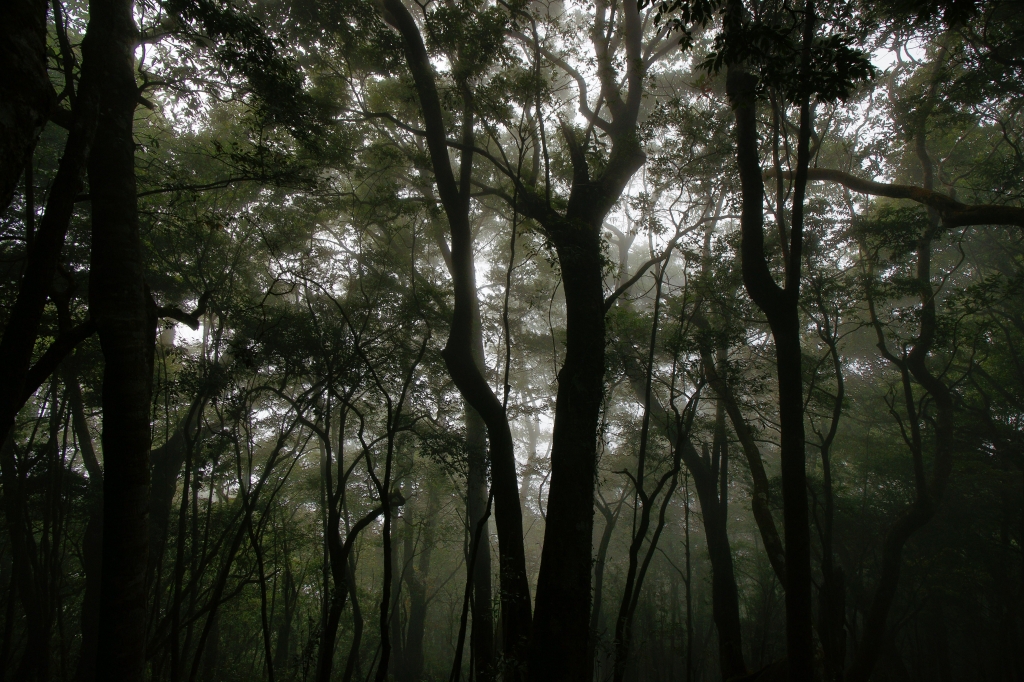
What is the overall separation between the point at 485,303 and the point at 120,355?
9.83 metres

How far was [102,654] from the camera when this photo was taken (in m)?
2.69

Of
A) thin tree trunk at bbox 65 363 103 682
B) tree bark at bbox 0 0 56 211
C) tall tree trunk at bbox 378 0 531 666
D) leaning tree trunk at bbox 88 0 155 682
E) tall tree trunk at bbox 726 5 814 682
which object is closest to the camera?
tree bark at bbox 0 0 56 211

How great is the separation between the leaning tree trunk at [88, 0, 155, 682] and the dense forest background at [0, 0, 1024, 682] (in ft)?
0.06

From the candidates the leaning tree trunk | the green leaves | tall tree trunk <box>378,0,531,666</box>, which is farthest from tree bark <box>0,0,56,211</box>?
tall tree trunk <box>378,0,531,666</box>

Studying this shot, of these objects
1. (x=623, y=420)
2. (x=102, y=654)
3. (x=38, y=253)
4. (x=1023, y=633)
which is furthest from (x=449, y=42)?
(x=1023, y=633)

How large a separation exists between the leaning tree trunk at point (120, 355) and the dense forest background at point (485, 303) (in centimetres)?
2

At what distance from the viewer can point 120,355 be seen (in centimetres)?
303

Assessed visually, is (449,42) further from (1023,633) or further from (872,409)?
(1023,633)

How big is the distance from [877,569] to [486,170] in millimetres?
15595

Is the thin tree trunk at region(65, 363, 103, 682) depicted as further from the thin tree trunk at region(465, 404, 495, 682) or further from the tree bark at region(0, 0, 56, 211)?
the tree bark at region(0, 0, 56, 211)

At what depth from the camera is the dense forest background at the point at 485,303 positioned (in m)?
3.34

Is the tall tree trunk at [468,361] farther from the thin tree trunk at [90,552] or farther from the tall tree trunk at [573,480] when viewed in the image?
the thin tree trunk at [90,552]

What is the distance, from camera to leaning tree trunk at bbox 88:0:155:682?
2.76 meters

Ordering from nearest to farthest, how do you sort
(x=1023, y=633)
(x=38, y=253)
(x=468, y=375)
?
1. (x=38, y=253)
2. (x=468, y=375)
3. (x=1023, y=633)
